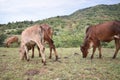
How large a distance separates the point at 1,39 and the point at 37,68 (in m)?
16.0

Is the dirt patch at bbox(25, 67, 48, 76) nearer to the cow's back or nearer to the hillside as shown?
the cow's back

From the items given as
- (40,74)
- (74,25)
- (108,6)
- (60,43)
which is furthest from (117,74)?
(108,6)

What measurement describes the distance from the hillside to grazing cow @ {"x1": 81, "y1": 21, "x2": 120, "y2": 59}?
376 inches

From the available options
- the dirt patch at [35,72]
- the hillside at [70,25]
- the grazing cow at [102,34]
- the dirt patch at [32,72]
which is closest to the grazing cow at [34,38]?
the dirt patch at [35,72]

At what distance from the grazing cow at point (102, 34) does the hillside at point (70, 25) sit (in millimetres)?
9551

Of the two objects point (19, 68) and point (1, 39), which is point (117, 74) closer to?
point (19, 68)

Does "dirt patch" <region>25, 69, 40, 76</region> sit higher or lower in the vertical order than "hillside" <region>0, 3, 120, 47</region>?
lower

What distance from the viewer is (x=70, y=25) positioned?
151 feet

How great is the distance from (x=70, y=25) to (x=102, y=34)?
32953mm

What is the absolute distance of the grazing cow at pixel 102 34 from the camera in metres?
12.6

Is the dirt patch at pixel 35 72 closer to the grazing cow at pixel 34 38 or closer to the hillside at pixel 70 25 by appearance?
the grazing cow at pixel 34 38

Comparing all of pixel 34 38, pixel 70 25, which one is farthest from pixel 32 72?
pixel 70 25

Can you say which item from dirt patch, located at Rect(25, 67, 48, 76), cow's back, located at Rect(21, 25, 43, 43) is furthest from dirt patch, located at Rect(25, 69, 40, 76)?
cow's back, located at Rect(21, 25, 43, 43)

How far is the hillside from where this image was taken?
2525cm
